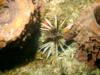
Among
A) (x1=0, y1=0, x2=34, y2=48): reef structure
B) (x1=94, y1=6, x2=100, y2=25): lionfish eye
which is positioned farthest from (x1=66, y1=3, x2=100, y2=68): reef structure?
(x1=0, y1=0, x2=34, y2=48): reef structure

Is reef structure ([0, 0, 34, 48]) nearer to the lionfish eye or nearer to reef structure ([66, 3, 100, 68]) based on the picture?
reef structure ([66, 3, 100, 68])

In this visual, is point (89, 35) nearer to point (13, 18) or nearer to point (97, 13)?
point (97, 13)

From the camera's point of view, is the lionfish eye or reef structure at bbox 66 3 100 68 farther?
the lionfish eye

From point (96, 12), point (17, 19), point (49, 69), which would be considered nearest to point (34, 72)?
point (49, 69)

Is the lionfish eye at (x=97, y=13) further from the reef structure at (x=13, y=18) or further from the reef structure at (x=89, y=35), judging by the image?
the reef structure at (x=13, y=18)

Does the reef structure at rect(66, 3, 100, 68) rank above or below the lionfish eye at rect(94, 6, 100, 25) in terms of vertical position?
below

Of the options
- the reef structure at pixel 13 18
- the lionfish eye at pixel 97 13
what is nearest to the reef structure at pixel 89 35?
the lionfish eye at pixel 97 13

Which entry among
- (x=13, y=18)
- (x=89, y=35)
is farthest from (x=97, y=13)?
(x=13, y=18)

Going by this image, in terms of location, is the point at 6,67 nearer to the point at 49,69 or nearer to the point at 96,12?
the point at 49,69

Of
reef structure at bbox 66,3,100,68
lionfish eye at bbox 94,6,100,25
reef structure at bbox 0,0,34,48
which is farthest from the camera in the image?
reef structure at bbox 0,0,34,48
